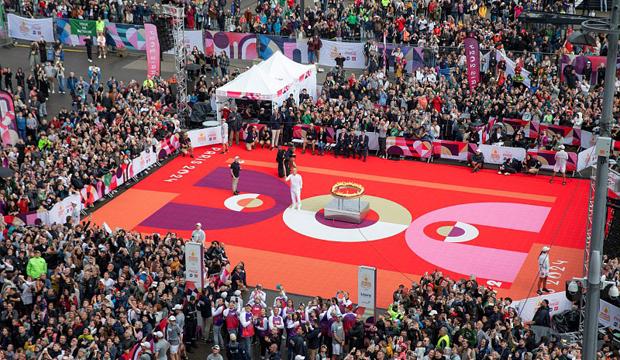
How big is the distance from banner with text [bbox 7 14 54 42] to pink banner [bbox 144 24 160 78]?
11.8 metres

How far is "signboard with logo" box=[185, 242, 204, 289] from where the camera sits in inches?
1080

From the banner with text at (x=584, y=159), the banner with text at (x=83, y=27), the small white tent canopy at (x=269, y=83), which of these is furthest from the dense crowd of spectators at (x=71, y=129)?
the banner with text at (x=584, y=159)

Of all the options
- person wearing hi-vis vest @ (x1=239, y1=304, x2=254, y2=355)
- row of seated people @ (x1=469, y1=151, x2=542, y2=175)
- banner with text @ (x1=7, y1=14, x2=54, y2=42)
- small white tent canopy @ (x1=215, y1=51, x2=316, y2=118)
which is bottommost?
person wearing hi-vis vest @ (x1=239, y1=304, x2=254, y2=355)

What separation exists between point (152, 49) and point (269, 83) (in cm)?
604

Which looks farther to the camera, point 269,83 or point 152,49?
point 152,49

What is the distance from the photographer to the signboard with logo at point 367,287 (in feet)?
86.0

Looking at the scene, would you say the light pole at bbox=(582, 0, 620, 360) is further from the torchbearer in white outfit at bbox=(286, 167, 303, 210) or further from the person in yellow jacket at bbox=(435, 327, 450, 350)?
the torchbearer in white outfit at bbox=(286, 167, 303, 210)

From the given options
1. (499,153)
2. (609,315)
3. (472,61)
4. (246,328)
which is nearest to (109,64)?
(472,61)

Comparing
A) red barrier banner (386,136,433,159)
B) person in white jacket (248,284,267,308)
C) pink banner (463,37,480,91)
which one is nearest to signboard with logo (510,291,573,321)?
person in white jacket (248,284,267,308)

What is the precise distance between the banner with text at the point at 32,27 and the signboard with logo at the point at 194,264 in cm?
3075

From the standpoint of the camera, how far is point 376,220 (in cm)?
3572

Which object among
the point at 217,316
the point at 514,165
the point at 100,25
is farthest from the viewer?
the point at 100,25

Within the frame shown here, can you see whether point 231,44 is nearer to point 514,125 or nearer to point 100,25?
point 100,25

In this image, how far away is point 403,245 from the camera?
33.8 metres
